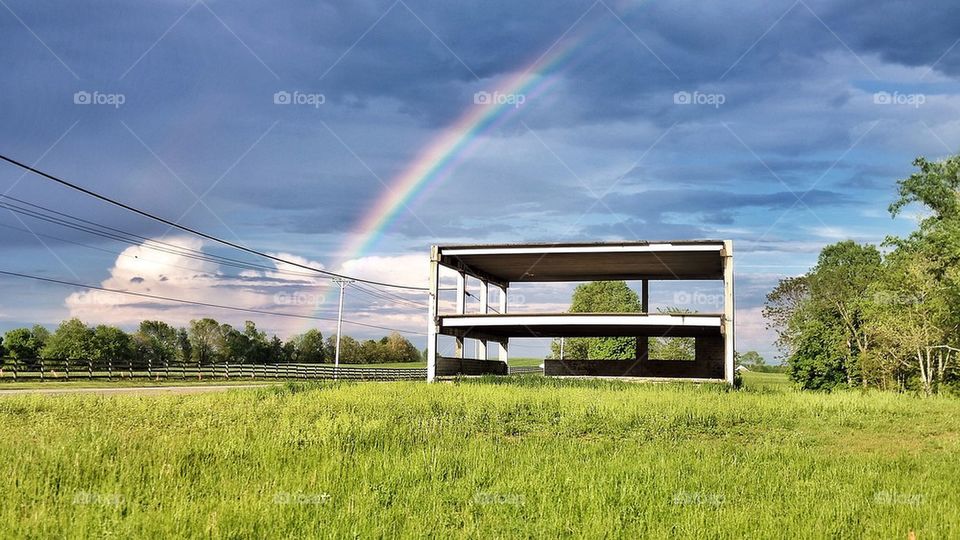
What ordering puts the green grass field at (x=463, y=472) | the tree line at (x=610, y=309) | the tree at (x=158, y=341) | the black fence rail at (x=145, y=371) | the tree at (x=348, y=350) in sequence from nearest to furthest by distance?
the green grass field at (x=463, y=472) < the black fence rail at (x=145, y=371) < the tree line at (x=610, y=309) < the tree at (x=158, y=341) < the tree at (x=348, y=350)

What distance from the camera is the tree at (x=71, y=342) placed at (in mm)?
83188

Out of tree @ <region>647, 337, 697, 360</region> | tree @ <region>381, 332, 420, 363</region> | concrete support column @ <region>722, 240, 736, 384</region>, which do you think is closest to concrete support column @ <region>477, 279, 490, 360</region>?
concrete support column @ <region>722, 240, 736, 384</region>

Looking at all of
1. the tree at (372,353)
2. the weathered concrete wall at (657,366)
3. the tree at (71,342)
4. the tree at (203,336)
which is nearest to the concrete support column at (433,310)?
the weathered concrete wall at (657,366)

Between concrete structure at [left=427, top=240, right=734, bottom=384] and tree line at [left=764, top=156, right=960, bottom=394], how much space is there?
11631 mm

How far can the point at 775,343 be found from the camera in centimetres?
5259

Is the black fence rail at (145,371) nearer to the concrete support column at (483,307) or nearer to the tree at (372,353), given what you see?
the concrete support column at (483,307)

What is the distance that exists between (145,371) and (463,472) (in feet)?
138

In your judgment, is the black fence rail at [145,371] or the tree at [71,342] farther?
the tree at [71,342]

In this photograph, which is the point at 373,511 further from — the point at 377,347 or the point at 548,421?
the point at 377,347

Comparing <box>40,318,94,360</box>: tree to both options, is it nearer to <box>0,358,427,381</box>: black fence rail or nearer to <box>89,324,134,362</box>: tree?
<box>89,324,134,362</box>: tree

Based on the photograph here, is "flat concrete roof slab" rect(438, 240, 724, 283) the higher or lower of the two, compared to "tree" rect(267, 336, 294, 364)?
higher

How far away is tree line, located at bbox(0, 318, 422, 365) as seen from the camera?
8619cm

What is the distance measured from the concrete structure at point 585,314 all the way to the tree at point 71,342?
203 ft

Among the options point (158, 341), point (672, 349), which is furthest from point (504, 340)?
point (158, 341)
